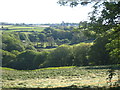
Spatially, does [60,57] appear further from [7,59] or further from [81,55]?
[7,59]

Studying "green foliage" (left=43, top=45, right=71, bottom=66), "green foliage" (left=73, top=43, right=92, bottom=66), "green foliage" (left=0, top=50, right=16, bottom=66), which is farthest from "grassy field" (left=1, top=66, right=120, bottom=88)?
"green foliage" (left=0, top=50, right=16, bottom=66)

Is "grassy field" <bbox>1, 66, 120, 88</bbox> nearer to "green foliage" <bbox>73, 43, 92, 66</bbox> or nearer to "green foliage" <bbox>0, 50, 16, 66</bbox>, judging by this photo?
"green foliage" <bbox>73, 43, 92, 66</bbox>

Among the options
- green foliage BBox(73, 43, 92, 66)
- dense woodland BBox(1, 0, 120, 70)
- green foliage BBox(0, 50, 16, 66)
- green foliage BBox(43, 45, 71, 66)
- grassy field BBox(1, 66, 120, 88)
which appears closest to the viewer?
dense woodland BBox(1, 0, 120, 70)

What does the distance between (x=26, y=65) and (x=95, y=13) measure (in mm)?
94003

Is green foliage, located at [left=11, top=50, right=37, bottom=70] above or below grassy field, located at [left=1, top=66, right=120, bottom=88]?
below

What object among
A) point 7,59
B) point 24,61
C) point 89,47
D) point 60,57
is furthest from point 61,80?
point 7,59

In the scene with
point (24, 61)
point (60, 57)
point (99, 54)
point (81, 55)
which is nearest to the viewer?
point (99, 54)

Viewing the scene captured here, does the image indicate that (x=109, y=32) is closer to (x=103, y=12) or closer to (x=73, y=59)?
(x=103, y=12)

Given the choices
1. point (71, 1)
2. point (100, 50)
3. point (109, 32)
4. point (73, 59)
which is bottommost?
point (73, 59)

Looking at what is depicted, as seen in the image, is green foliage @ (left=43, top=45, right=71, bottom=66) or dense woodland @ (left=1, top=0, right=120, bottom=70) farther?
green foliage @ (left=43, top=45, right=71, bottom=66)

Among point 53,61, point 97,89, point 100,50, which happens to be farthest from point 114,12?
point 53,61

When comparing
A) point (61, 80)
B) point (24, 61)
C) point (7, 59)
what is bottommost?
point (7, 59)

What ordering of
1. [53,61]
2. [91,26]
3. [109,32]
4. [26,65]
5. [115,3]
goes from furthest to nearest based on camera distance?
[26,65]
[53,61]
[109,32]
[91,26]
[115,3]

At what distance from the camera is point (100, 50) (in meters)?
59.1
